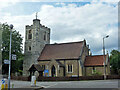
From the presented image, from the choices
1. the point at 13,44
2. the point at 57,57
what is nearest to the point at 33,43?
the point at 13,44

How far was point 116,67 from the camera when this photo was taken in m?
60.7

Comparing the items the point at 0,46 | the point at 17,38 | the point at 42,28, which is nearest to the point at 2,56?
the point at 0,46

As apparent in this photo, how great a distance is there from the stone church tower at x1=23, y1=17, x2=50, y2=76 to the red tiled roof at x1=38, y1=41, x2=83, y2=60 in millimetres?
1992

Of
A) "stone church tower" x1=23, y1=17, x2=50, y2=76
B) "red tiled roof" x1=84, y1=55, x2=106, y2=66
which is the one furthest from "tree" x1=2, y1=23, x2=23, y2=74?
"red tiled roof" x1=84, y1=55, x2=106, y2=66

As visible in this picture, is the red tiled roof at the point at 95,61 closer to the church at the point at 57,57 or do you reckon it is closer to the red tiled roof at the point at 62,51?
the church at the point at 57,57

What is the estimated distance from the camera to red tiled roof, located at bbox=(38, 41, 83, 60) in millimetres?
44344

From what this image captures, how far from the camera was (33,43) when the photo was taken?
162ft

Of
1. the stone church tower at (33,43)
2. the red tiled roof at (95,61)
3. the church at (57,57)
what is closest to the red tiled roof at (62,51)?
the church at (57,57)

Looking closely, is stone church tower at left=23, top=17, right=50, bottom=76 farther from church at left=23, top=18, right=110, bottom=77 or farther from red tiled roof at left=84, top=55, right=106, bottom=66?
red tiled roof at left=84, top=55, right=106, bottom=66

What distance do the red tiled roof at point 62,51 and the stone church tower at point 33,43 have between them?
1992mm

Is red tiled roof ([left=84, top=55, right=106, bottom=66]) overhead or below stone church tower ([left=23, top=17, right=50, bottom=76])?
below

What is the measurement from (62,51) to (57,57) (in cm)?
249

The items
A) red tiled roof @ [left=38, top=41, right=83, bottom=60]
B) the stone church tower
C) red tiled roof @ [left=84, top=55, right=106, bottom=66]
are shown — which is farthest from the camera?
the stone church tower

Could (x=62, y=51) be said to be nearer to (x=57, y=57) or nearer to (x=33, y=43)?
(x=57, y=57)
